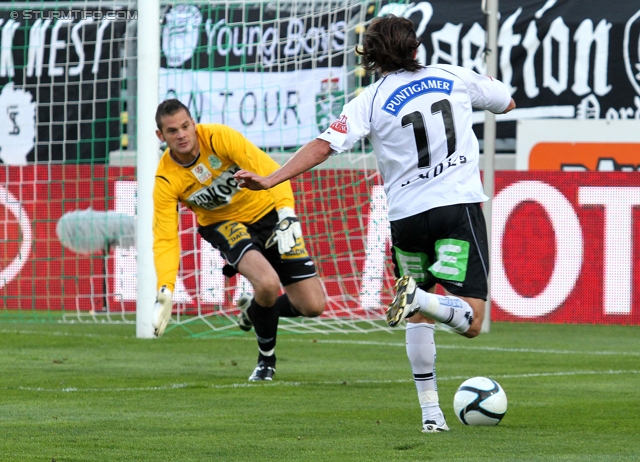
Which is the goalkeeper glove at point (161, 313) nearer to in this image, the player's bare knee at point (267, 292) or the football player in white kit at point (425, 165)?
the player's bare knee at point (267, 292)

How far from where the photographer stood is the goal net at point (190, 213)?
12672mm

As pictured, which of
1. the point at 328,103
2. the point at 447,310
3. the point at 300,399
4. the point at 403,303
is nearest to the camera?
the point at 403,303

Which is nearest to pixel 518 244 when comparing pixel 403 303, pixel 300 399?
pixel 300 399

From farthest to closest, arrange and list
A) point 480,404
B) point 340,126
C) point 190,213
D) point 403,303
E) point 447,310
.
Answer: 1. point 190,213
2. point 480,404
3. point 340,126
4. point 447,310
5. point 403,303

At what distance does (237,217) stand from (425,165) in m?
2.90

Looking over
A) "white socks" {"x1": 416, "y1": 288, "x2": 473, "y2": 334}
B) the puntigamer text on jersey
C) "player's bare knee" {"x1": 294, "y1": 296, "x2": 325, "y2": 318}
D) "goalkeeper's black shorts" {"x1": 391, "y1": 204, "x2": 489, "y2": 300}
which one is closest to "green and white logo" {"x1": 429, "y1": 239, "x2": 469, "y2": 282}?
"goalkeeper's black shorts" {"x1": 391, "y1": 204, "x2": 489, "y2": 300}

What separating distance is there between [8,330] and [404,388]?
224 inches

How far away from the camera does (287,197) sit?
7.73m

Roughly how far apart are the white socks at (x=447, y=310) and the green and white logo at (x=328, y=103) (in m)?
7.58

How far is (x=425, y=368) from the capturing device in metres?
5.55

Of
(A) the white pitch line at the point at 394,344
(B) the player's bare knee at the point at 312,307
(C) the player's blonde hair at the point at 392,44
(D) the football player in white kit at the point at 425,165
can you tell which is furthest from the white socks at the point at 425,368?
(A) the white pitch line at the point at 394,344

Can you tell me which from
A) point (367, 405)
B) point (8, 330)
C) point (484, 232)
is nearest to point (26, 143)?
point (8, 330)

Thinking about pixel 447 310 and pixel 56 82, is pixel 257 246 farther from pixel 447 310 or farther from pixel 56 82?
pixel 56 82

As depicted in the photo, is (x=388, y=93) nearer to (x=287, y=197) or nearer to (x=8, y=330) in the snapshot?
(x=287, y=197)
